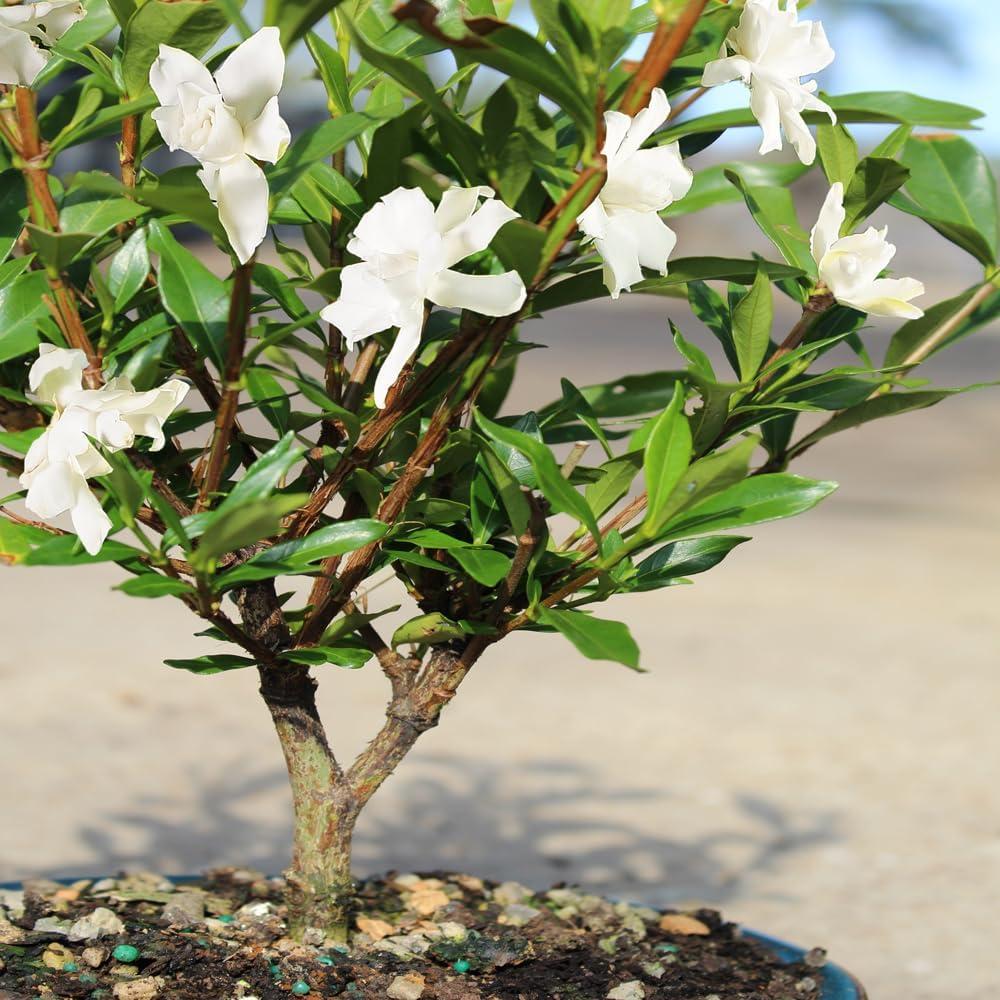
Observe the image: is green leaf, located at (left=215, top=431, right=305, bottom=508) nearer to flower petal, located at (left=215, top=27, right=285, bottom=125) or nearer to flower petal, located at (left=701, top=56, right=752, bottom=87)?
flower petal, located at (left=215, top=27, right=285, bottom=125)

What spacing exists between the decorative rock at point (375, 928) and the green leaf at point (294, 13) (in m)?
0.64

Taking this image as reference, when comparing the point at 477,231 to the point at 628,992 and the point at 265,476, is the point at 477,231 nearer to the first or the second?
the point at 265,476

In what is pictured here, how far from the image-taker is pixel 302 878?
2.87ft

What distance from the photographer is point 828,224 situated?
2.14 feet

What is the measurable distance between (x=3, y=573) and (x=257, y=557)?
3087 millimetres

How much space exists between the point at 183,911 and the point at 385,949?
0.51 ft

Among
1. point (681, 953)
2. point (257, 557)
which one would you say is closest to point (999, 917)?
point (681, 953)

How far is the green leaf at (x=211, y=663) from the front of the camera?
0.69 m

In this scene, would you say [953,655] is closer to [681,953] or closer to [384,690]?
[384,690]

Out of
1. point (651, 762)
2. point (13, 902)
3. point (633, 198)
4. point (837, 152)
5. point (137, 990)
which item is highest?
point (651, 762)

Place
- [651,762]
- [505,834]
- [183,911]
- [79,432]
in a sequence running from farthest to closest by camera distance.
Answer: [651,762] < [505,834] < [183,911] < [79,432]

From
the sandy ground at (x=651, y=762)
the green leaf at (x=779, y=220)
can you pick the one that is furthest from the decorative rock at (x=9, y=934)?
the sandy ground at (x=651, y=762)

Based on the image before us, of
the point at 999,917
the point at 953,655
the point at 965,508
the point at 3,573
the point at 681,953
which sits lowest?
the point at 681,953

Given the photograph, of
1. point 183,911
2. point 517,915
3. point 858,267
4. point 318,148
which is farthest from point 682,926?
point 318,148
